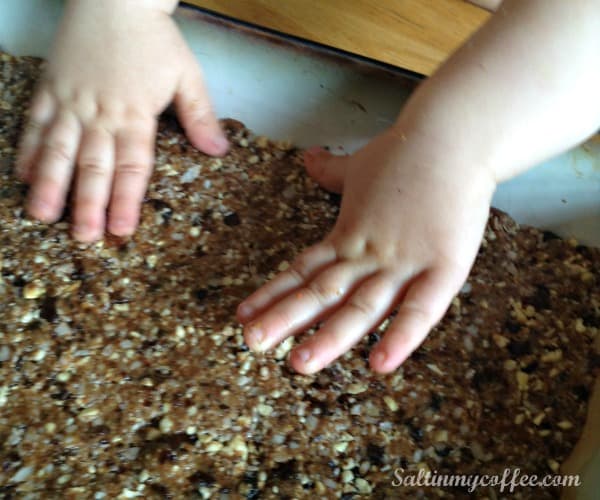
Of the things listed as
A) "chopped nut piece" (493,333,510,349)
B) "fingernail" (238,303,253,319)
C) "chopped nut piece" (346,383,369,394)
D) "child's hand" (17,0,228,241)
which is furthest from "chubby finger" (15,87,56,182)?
"chopped nut piece" (493,333,510,349)

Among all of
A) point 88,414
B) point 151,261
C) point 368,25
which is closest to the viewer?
point 88,414

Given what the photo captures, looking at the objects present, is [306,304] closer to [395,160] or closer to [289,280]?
[289,280]

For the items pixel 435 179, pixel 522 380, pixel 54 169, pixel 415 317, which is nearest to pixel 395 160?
pixel 435 179

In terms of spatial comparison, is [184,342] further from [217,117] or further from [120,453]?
[217,117]

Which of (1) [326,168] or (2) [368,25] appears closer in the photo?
(1) [326,168]

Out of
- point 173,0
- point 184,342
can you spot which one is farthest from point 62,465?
point 173,0

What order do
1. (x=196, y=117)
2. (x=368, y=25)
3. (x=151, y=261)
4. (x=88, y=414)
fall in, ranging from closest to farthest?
(x=88, y=414), (x=151, y=261), (x=196, y=117), (x=368, y=25)

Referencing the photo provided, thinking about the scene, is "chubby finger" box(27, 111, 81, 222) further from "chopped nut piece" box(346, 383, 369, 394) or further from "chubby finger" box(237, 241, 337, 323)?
"chopped nut piece" box(346, 383, 369, 394)
